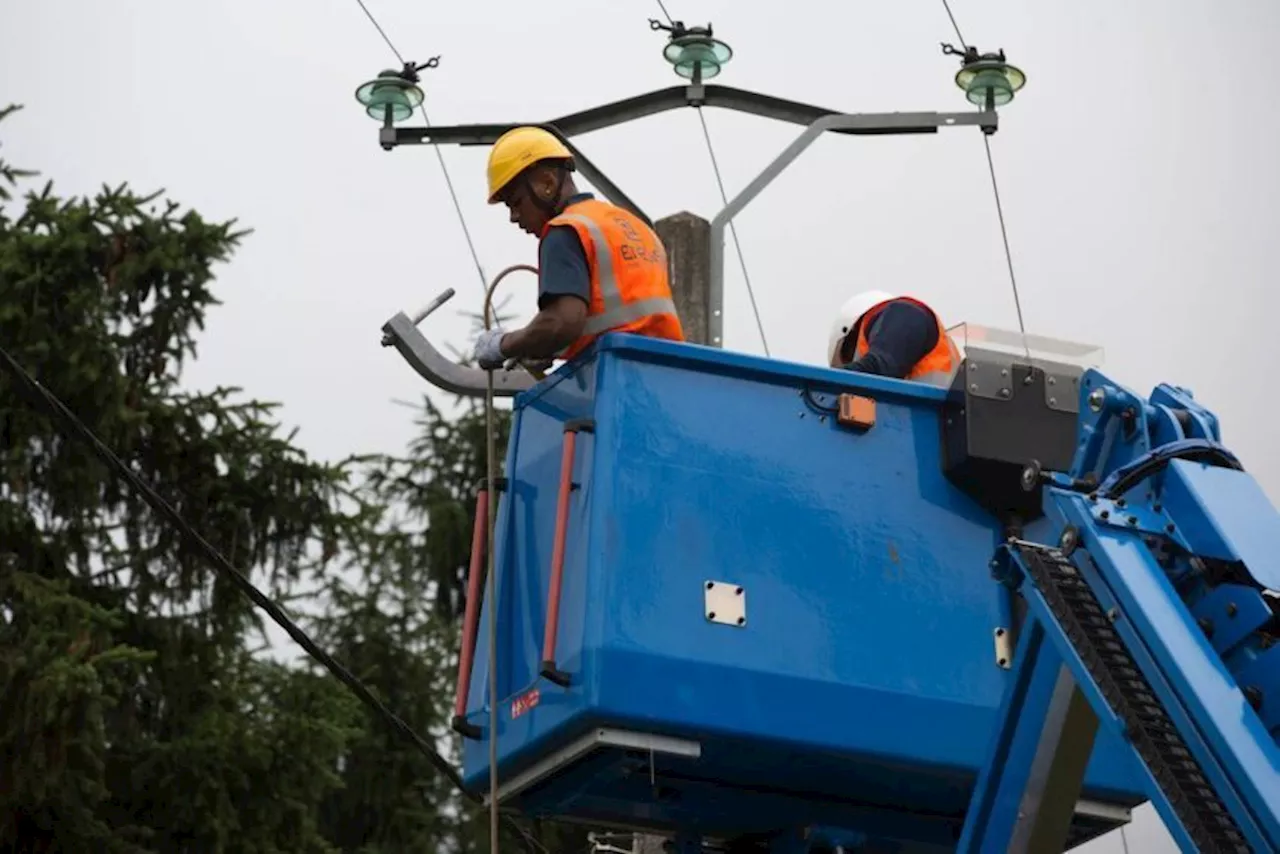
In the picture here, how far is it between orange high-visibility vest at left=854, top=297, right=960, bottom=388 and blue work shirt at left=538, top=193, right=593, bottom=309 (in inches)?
43.3

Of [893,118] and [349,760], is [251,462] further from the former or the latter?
[893,118]

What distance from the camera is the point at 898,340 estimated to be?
8.32 metres

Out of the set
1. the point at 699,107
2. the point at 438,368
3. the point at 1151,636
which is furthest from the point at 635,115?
the point at 1151,636

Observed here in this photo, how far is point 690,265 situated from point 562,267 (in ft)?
11.5

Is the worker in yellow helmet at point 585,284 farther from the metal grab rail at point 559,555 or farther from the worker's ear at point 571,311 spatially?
the metal grab rail at point 559,555

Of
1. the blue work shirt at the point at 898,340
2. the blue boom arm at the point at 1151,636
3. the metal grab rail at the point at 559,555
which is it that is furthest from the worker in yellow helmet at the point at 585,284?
the blue boom arm at the point at 1151,636

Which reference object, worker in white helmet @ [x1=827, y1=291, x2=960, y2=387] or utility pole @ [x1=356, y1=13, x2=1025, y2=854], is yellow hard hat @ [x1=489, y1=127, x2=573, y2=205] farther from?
utility pole @ [x1=356, y1=13, x2=1025, y2=854]

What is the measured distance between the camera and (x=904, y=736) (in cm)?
727

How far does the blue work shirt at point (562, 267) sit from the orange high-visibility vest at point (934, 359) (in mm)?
1100

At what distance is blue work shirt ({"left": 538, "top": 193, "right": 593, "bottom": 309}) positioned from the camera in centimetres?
771

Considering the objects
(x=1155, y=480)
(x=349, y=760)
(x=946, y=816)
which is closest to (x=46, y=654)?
(x=349, y=760)

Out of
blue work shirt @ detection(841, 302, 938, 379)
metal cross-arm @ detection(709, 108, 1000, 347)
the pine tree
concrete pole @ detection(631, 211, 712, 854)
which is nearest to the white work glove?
blue work shirt @ detection(841, 302, 938, 379)

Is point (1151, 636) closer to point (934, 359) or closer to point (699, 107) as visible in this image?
point (934, 359)

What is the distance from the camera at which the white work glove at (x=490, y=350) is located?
26.1 feet
